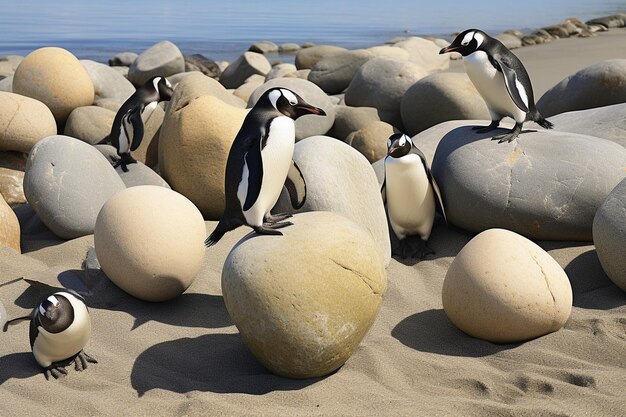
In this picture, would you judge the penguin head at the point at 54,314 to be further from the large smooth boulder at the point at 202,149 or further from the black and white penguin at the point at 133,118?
the black and white penguin at the point at 133,118

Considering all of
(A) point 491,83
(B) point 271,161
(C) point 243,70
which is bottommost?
(C) point 243,70

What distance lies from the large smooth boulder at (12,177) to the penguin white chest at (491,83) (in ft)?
12.9

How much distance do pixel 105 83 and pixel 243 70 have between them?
6274mm

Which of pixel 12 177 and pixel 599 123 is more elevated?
pixel 599 123

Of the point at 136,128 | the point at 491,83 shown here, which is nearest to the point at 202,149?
the point at 136,128

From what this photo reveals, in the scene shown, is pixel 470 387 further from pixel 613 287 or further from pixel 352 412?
pixel 613 287

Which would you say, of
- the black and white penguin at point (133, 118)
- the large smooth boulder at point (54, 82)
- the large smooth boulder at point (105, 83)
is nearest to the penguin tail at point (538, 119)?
the black and white penguin at point (133, 118)

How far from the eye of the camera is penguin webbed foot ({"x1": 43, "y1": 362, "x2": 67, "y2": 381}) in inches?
156

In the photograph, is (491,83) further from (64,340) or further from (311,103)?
(64,340)

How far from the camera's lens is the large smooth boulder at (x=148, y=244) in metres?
4.70

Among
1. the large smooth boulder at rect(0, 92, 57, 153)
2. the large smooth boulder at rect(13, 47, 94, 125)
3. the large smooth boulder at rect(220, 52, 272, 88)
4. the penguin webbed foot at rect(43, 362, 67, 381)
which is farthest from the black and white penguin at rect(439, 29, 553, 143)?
the large smooth boulder at rect(220, 52, 272, 88)

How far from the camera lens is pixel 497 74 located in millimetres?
5914

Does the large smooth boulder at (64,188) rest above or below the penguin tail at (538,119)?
below

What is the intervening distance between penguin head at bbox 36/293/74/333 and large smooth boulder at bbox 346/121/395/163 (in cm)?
432
